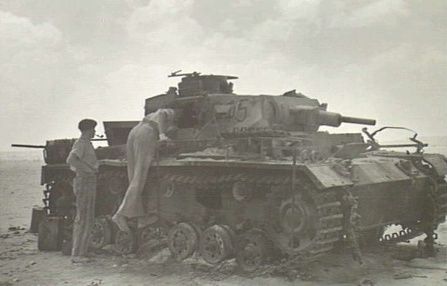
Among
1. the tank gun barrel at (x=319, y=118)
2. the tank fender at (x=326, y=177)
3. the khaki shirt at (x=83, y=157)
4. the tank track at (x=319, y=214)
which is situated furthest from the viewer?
the tank gun barrel at (x=319, y=118)

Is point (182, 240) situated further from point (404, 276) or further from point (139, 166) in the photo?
point (404, 276)

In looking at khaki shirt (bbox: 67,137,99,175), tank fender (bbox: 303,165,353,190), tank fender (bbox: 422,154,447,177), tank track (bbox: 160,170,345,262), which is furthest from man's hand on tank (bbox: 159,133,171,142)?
tank fender (bbox: 422,154,447,177)

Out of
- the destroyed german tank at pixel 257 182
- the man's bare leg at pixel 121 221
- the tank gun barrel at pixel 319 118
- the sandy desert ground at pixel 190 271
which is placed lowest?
the sandy desert ground at pixel 190 271

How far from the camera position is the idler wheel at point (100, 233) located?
11031 mm

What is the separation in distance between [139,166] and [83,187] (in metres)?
1.11

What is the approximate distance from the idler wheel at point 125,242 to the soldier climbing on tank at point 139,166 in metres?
0.39

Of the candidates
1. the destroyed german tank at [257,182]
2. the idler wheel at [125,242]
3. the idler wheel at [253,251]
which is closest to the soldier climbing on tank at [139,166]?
the destroyed german tank at [257,182]

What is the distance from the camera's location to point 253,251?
8820 mm

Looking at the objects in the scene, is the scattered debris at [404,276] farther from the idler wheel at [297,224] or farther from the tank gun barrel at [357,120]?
the tank gun barrel at [357,120]

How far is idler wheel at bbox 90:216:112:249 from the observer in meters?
11.0

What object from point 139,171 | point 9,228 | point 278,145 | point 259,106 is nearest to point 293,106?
point 259,106

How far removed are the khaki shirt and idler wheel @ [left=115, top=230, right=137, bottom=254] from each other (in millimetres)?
1234

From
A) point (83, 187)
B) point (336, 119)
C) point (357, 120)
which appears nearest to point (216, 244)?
point (83, 187)

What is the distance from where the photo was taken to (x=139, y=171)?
9.91 metres
